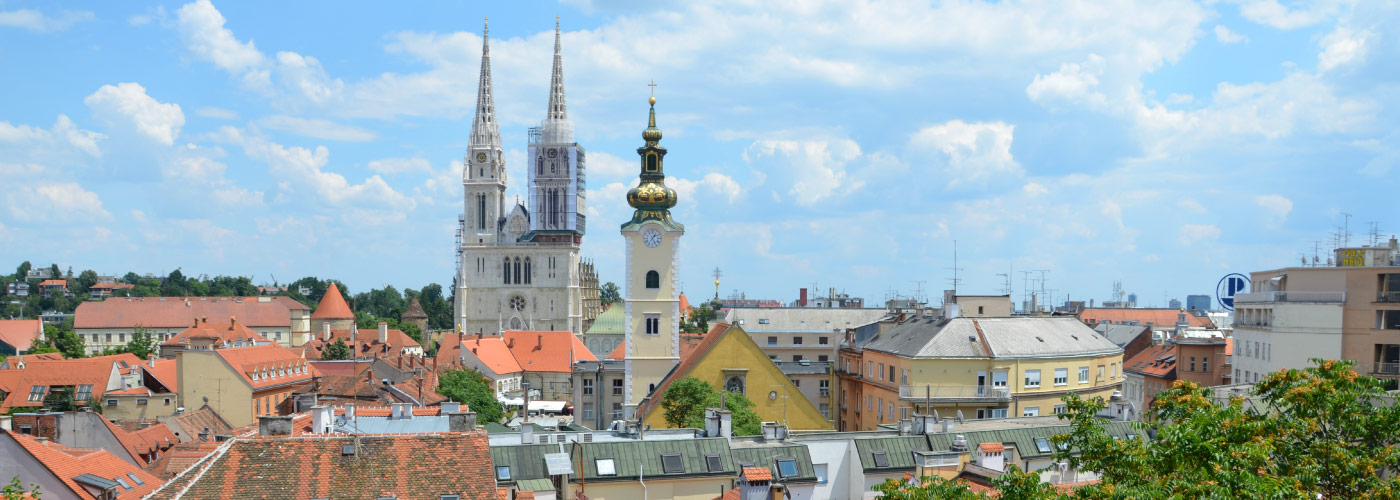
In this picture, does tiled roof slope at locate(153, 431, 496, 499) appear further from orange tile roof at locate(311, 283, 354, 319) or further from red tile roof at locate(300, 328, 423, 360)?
orange tile roof at locate(311, 283, 354, 319)

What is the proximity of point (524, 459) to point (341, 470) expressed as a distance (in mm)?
5267

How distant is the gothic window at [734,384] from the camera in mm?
52203

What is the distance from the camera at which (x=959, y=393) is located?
51.8m

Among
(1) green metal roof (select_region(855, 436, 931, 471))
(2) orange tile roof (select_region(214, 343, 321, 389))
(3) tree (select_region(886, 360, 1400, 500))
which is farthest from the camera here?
(2) orange tile roof (select_region(214, 343, 321, 389))

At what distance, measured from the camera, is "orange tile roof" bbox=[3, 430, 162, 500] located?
3219 cm

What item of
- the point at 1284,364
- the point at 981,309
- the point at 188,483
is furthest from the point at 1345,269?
the point at 188,483

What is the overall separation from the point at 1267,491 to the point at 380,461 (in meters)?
21.7

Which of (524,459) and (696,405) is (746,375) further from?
(524,459)

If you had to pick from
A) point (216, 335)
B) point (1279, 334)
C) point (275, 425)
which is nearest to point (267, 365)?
point (216, 335)

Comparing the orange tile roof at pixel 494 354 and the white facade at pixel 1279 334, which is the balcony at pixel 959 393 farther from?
the orange tile roof at pixel 494 354

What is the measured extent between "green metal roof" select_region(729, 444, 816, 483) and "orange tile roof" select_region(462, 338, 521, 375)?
63832 mm

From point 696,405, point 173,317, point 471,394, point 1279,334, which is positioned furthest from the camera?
point 173,317

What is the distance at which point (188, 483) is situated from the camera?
27.5 meters

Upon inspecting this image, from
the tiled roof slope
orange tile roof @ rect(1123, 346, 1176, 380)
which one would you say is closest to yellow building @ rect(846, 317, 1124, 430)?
orange tile roof @ rect(1123, 346, 1176, 380)
